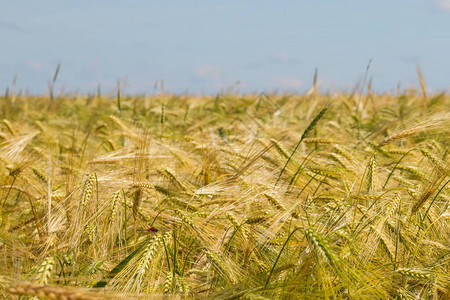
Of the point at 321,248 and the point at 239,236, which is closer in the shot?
the point at 321,248

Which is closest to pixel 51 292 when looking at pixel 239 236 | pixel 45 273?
pixel 45 273

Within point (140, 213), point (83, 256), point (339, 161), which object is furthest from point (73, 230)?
point (339, 161)

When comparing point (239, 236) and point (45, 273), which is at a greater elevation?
point (45, 273)

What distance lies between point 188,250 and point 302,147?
2.03 m

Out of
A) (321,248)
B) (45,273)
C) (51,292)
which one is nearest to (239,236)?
(321,248)

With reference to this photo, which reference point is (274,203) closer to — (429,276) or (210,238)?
(210,238)

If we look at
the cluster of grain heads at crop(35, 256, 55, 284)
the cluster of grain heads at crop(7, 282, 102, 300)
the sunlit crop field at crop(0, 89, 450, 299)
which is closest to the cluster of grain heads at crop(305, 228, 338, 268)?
the sunlit crop field at crop(0, 89, 450, 299)

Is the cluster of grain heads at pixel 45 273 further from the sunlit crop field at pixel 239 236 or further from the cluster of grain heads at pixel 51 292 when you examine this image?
the cluster of grain heads at pixel 51 292

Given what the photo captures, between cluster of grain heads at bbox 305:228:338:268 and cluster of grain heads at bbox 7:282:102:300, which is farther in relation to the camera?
cluster of grain heads at bbox 305:228:338:268

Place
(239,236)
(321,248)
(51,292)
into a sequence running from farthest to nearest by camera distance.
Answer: (239,236) → (321,248) → (51,292)

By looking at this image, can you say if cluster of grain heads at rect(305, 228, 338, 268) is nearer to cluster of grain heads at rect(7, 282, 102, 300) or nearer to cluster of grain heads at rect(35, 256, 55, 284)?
cluster of grain heads at rect(7, 282, 102, 300)

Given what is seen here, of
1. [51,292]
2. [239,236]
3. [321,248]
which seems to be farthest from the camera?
[239,236]

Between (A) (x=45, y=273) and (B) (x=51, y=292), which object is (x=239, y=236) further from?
(B) (x=51, y=292)

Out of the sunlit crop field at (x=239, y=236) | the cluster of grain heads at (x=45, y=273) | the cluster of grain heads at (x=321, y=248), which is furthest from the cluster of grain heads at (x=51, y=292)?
the cluster of grain heads at (x=321, y=248)
